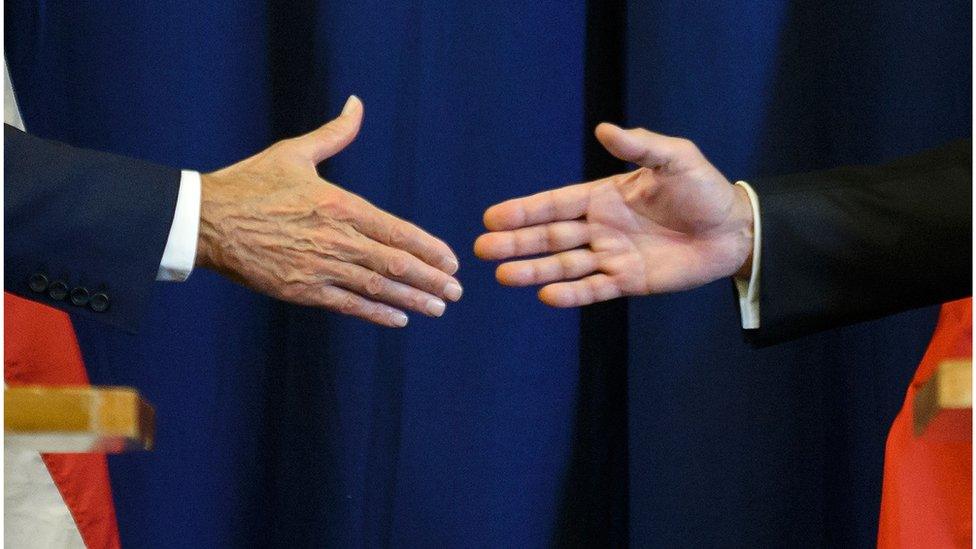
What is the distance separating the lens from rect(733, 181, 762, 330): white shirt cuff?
1.22m

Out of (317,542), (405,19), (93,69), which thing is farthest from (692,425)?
(93,69)

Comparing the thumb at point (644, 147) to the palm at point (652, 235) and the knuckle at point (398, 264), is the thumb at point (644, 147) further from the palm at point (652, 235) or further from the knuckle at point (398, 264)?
the knuckle at point (398, 264)

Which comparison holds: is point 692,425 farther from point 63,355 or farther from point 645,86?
point 63,355

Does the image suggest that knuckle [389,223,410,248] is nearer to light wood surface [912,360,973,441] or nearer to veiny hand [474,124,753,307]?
veiny hand [474,124,753,307]

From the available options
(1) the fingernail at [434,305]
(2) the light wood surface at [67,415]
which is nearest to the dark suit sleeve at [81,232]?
(1) the fingernail at [434,305]

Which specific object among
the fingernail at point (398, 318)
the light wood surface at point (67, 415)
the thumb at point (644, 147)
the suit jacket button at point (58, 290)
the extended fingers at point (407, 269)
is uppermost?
the thumb at point (644, 147)

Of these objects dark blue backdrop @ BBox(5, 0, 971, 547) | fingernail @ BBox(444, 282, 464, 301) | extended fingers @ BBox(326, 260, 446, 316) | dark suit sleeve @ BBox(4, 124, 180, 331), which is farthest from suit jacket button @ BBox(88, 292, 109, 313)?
dark blue backdrop @ BBox(5, 0, 971, 547)

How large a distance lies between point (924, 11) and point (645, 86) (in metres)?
0.32

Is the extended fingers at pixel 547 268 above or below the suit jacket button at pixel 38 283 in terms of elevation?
above

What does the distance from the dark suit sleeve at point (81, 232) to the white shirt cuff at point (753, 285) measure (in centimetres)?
54

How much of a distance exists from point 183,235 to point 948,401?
77 centimetres

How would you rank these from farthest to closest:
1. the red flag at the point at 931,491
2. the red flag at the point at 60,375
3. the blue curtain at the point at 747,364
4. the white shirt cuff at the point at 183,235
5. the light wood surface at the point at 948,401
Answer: the blue curtain at the point at 747,364, the red flag at the point at 60,375, the white shirt cuff at the point at 183,235, the red flag at the point at 931,491, the light wood surface at the point at 948,401

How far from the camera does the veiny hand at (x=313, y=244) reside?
1206 mm

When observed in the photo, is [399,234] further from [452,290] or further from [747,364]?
[747,364]
